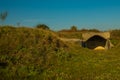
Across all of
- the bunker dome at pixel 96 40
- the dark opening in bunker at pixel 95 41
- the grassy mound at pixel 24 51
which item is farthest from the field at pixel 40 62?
the dark opening in bunker at pixel 95 41

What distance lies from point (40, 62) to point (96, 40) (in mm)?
28079

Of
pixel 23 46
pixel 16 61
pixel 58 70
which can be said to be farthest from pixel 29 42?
pixel 58 70

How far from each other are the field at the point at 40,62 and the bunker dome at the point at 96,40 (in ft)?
62.0

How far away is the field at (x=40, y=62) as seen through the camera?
1358 centimetres

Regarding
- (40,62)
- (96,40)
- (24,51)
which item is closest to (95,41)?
(96,40)

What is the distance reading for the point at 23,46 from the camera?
19219 mm

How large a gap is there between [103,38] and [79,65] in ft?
87.9

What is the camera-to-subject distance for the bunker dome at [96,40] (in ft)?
139

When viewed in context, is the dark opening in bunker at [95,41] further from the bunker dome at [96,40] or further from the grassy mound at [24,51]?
the grassy mound at [24,51]

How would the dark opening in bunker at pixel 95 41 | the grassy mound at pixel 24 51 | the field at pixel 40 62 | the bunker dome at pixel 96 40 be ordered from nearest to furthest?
1. the field at pixel 40 62
2. the grassy mound at pixel 24 51
3. the bunker dome at pixel 96 40
4. the dark opening in bunker at pixel 95 41

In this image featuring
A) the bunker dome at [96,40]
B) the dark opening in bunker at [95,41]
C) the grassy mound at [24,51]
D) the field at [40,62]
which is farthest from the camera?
the dark opening in bunker at [95,41]

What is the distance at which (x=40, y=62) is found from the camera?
1656 cm

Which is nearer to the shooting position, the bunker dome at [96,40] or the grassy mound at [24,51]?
the grassy mound at [24,51]

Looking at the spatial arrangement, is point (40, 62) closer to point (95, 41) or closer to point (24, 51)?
point (24, 51)
